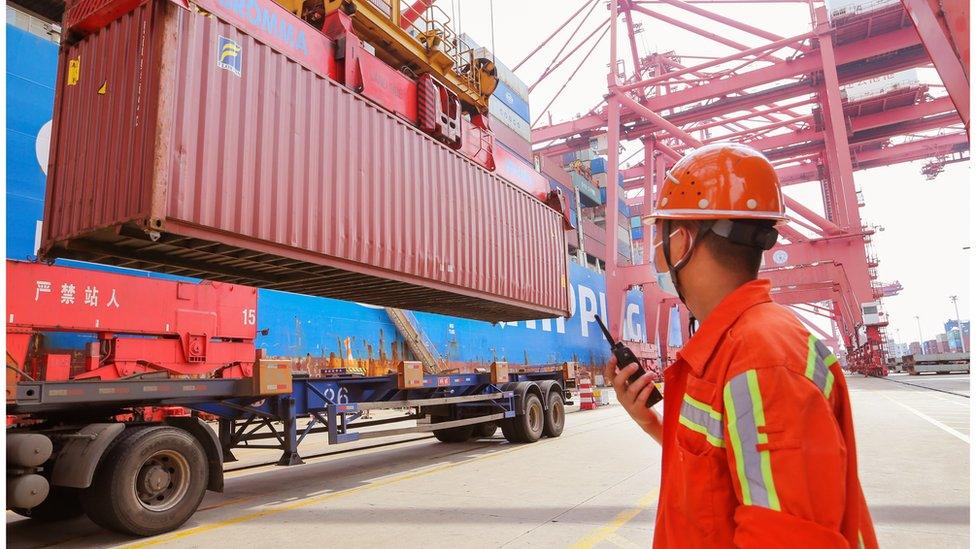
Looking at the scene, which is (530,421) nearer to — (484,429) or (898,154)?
(484,429)

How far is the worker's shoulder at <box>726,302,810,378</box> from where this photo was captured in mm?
1195

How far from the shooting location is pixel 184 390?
5.96m

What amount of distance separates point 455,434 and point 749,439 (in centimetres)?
1071

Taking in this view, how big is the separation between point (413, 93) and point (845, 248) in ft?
70.0

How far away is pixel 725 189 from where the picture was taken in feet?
5.12

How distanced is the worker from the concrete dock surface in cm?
327

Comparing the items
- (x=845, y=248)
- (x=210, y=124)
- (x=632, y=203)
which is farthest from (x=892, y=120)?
(x=210, y=124)

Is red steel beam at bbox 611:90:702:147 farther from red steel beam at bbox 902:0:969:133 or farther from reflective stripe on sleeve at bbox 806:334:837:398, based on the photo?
reflective stripe on sleeve at bbox 806:334:837:398

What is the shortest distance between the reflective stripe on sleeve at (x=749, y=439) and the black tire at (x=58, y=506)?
6509mm

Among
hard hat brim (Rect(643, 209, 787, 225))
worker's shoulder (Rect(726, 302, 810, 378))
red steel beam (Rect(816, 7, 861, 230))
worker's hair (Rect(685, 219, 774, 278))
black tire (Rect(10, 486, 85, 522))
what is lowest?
black tire (Rect(10, 486, 85, 522))

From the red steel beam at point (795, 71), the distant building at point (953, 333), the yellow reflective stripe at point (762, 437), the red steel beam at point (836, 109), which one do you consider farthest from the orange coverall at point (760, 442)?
the distant building at point (953, 333)

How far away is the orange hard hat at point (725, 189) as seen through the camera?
5.06 feet

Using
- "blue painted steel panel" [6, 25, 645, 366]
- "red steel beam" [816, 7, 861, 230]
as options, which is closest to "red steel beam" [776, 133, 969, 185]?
"red steel beam" [816, 7, 861, 230]

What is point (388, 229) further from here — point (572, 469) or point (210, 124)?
point (572, 469)
